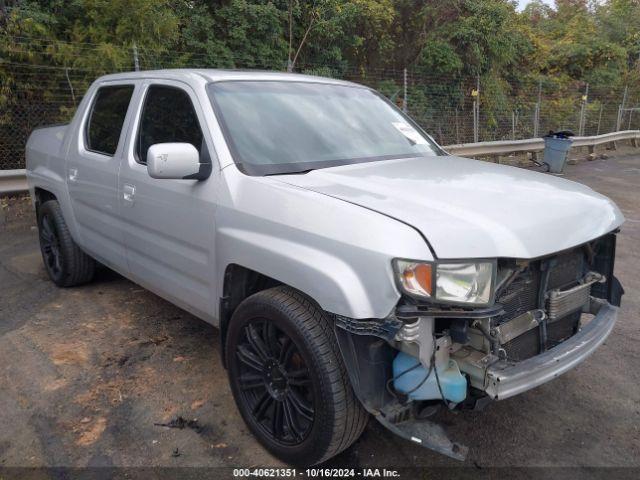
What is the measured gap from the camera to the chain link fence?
27.9ft

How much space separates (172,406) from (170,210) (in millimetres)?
1141

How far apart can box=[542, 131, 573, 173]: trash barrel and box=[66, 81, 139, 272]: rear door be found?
33.7 feet

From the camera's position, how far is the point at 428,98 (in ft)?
45.0

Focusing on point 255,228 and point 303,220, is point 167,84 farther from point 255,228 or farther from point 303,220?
point 303,220

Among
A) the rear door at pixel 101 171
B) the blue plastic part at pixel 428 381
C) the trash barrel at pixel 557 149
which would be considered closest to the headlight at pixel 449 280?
the blue plastic part at pixel 428 381

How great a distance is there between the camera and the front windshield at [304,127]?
3.08m

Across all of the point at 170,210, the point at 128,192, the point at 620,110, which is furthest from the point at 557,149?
the point at 170,210

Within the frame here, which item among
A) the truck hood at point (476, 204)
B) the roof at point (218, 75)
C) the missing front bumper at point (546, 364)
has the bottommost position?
the missing front bumper at point (546, 364)

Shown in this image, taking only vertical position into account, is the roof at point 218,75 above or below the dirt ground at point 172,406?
above

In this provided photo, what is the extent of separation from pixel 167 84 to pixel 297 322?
1.98m

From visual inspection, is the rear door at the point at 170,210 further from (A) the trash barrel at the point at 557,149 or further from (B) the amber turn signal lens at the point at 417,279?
(A) the trash barrel at the point at 557,149

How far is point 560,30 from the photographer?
87.2 ft

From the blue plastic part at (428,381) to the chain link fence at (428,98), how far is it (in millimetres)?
5557

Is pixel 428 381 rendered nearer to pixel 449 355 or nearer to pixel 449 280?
pixel 449 355
